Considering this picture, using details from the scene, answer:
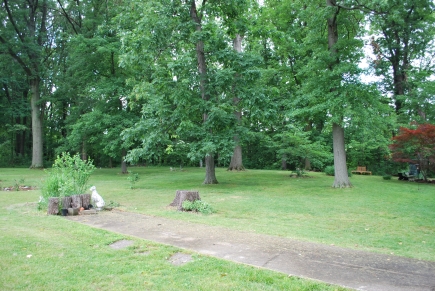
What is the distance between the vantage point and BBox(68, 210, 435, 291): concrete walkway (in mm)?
3410

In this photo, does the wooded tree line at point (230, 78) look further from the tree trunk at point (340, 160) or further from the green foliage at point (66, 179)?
the green foliage at point (66, 179)

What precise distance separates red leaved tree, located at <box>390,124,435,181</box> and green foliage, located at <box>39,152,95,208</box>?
48.5 feet

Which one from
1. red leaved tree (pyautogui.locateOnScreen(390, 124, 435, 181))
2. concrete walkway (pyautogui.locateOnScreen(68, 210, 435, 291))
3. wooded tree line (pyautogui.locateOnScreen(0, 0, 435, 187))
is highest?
wooded tree line (pyautogui.locateOnScreen(0, 0, 435, 187))

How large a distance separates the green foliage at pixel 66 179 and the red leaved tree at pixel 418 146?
14.8 m

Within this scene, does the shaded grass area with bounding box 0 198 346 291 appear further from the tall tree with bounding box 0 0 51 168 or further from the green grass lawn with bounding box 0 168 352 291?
the tall tree with bounding box 0 0 51 168

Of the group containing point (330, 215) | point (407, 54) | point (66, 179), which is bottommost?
point (330, 215)

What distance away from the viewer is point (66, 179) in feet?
26.9

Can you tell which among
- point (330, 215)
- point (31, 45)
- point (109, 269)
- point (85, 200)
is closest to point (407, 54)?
point (330, 215)

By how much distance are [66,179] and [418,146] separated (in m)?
15.8

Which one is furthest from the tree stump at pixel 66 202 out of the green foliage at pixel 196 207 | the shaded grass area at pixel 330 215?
the green foliage at pixel 196 207

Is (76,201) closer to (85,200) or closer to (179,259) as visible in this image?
(85,200)

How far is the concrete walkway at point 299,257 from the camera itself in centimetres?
341

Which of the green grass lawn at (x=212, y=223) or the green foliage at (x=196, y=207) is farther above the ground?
the green foliage at (x=196, y=207)

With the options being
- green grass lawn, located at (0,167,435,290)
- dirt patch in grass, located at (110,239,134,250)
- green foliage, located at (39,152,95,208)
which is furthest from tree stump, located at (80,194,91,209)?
dirt patch in grass, located at (110,239,134,250)
